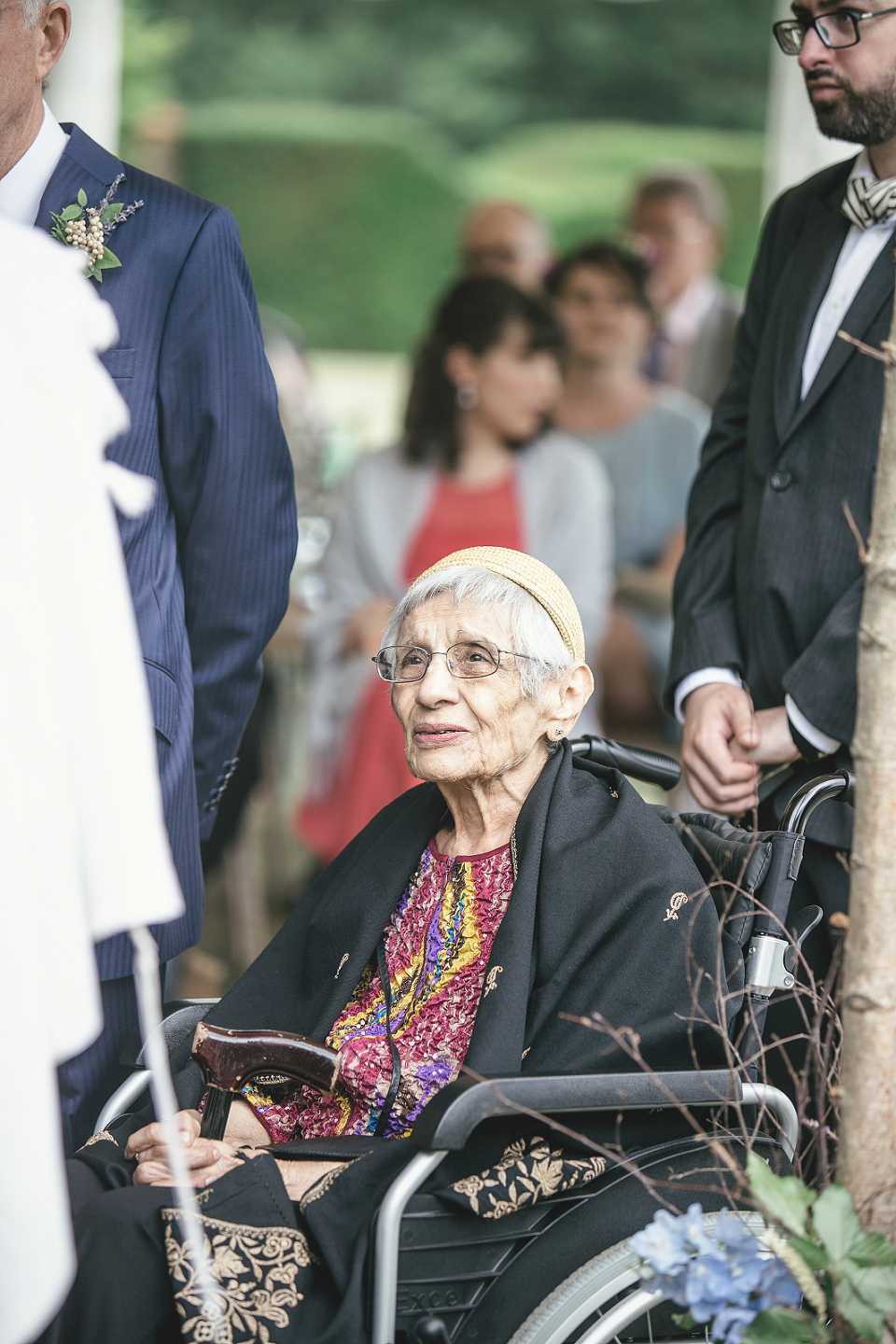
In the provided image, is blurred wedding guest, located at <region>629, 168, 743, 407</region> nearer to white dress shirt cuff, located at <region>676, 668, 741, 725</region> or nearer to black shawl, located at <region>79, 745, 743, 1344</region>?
white dress shirt cuff, located at <region>676, 668, 741, 725</region>

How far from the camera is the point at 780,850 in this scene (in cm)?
195

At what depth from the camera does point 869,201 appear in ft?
7.14

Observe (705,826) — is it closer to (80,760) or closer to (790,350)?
(790,350)

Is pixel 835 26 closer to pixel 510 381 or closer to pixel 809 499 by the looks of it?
pixel 809 499

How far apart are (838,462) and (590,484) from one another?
2.20m

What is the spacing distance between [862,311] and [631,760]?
30.0 inches

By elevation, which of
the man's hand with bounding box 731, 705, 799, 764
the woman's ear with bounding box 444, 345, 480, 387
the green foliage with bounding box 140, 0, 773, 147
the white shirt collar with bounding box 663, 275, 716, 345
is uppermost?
the green foliage with bounding box 140, 0, 773, 147

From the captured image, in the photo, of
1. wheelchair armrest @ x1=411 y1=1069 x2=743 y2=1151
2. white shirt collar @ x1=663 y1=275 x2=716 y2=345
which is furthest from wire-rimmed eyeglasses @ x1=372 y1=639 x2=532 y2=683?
white shirt collar @ x1=663 y1=275 x2=716 y2=345

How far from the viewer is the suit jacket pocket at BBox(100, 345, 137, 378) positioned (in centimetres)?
204

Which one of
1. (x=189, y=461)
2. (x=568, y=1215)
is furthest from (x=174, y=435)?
(x=568, y=1215)

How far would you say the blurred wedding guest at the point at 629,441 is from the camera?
4.70 meters

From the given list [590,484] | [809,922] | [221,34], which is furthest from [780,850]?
[221,34]

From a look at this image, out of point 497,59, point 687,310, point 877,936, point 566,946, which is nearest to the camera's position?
point 877,936

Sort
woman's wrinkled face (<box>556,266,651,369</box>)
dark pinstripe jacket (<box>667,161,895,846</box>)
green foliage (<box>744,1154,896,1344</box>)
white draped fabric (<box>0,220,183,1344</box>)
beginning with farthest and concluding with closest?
woman's wrinkled face (<box>556,266,651,369</box>), dark pinstripe jacket (<box>667,161,895,846</box>), green foliage (<box>744,1154,896,1344</box>), white draped fabric (<box>0,220,183,1344</box>)
